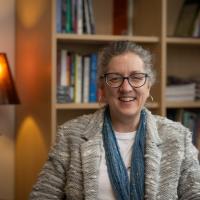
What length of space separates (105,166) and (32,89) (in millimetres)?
923

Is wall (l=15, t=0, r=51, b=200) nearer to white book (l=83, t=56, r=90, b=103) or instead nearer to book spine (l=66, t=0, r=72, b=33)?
book spine (l=66, t=0, r=72, b=33)

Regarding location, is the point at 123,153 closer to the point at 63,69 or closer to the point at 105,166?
the point at 105,166

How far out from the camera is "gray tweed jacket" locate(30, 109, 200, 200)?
1.53 m

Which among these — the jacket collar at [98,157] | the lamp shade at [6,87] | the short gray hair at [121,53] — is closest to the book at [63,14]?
the lamp shade at [6,87]

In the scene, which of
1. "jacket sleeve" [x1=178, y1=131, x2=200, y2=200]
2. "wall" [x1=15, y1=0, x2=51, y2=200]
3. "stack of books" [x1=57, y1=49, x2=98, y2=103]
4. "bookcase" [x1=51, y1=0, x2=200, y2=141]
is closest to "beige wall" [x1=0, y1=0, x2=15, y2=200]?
"wall" [x1=15, y1=0, x2=51, y2=200]

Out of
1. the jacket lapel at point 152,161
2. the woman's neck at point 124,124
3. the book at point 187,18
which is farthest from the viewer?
the book at point 187,18

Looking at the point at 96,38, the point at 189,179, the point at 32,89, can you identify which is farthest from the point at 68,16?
the point at 189,179

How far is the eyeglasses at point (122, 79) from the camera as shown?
1.55 meters

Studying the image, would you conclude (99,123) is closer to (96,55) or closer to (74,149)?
(74,149)

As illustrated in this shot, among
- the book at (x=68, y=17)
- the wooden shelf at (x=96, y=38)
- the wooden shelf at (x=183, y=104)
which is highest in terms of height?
the book at (x=68, y=17)

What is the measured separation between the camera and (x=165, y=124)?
5.43 ft

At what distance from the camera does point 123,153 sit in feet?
5.24

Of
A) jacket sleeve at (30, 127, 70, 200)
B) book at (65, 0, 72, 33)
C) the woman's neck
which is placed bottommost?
jacket sleeve at (30, 127, 70, 200)

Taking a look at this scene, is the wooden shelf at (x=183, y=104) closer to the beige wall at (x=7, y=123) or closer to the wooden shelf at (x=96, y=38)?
the wooden shelf at (x=96, y=38)
